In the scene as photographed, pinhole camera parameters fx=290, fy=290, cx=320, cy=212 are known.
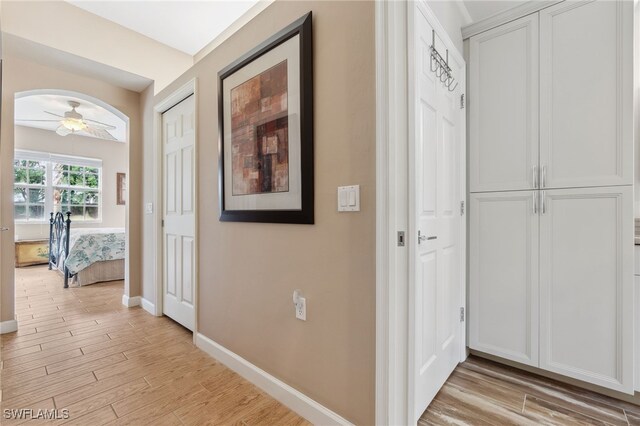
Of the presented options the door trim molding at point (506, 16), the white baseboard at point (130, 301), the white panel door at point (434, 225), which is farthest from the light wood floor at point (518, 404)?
the white baseboard at point (130, 301)

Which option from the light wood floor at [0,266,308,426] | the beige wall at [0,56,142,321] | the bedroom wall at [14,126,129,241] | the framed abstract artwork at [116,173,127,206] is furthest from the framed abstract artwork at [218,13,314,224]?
the framed abstract artwork at [116,173,127,206]

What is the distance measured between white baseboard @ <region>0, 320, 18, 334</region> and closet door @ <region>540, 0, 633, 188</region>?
4278mm

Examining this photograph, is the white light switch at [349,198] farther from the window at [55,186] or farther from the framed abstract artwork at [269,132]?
the window at [55,186]

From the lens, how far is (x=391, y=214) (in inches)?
45.6

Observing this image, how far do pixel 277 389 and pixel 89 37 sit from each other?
3384mm

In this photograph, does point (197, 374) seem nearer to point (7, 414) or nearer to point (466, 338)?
point (7, 414)

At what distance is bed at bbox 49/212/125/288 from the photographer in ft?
13.0

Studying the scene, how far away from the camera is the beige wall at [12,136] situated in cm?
249

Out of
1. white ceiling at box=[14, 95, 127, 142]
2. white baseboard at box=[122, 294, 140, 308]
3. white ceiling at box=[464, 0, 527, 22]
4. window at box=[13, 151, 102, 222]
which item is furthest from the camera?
window at box=[13, 151, 102, 222]

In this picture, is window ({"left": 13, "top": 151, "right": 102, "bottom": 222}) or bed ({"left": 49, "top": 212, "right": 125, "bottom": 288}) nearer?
bed ({"left": 49, "top": 212, "right": 125, "bottom": 288})

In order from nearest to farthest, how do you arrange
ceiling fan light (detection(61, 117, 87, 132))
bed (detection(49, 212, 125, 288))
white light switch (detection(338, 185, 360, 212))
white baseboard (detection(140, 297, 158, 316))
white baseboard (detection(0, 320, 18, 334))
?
white light switch (detection(338, 185, 360, 212)) → white baseboard (detection(0, 320, 18, 334)) → white baseboard (detection(140, 297, 158, 316)) → bed (detection(49, 212, 125, 288)) → ceiling fan light (detection(61, 117, 87, 132))

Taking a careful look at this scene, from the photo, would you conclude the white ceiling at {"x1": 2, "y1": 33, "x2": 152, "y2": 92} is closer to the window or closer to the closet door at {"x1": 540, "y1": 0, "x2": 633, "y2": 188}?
the closet door at {"x1": 540, "y1": 0, "x2": 633, "y2": 188}

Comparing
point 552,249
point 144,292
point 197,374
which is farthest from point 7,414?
point 552,249

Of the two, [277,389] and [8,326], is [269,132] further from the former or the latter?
[8,326]
